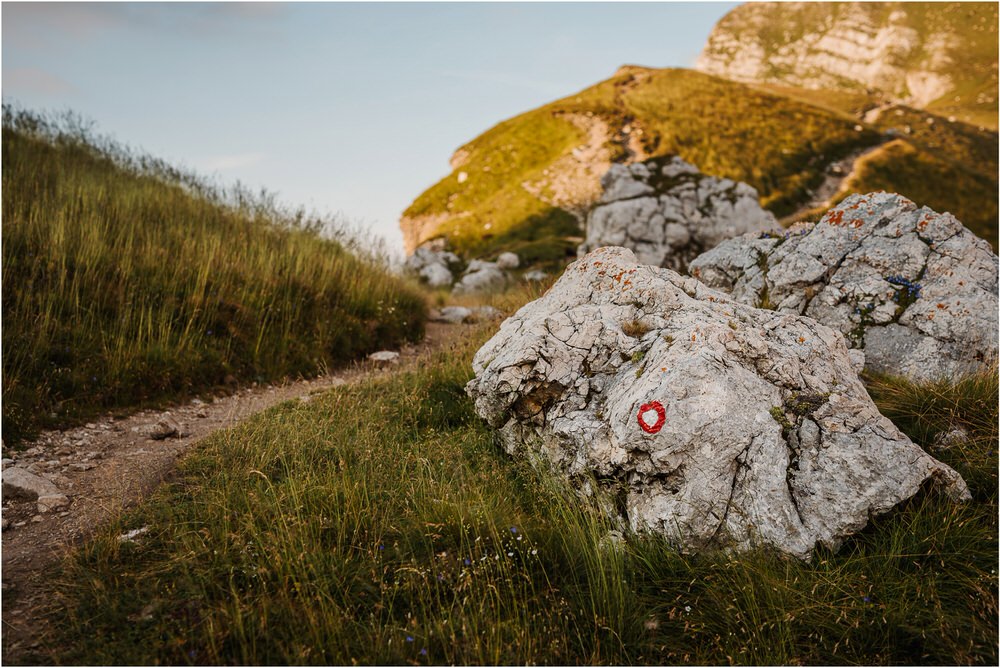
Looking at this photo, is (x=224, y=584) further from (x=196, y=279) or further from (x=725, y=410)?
(x=196, y=279)

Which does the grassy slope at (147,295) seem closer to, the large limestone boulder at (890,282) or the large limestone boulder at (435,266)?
the large limestone boulder at (890,282)

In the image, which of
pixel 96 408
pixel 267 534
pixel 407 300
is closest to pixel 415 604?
pixel 267 534

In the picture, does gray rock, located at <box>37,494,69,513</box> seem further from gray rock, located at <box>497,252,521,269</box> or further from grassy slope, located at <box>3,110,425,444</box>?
gray rock, located at <box>497,252,521,269</box>

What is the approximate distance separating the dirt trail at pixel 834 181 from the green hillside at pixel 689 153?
929mm

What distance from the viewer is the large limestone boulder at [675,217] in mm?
23797

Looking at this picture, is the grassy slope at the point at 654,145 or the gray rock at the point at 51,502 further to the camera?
the grassy slope at the point at 654,145

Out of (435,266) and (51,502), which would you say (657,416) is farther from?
(435,266)

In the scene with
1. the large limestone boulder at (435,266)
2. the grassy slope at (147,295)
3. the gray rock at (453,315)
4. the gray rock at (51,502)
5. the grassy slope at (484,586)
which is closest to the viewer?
the grassy slope at (484,586)

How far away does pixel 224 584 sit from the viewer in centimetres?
379

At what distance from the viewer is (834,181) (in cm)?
6194

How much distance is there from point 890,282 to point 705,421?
17.5ft

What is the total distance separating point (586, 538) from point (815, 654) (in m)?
1.57

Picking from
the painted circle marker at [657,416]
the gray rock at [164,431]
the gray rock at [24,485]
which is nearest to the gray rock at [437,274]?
the gray rock at [164,431]

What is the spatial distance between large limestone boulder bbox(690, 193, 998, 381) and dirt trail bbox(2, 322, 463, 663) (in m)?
7.28
